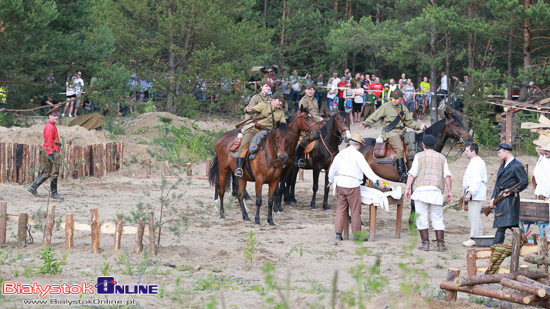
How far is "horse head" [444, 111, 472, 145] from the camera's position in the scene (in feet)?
43.6

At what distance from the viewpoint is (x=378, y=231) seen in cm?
1287

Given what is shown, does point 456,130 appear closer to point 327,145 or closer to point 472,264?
point 327,145

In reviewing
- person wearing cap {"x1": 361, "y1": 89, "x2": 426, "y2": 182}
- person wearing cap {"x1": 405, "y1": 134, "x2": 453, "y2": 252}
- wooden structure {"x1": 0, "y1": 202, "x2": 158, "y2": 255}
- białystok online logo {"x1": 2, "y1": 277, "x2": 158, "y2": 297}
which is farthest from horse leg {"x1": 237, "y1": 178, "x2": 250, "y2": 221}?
białystok online logo {"x1": 2, "y1": 277, "x2": 158, "y2": 297}

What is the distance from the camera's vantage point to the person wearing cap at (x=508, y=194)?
10203mm

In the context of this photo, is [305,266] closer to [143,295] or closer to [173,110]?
[143,295]

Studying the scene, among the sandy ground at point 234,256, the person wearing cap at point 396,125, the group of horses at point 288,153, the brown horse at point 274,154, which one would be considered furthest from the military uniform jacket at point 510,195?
Answer: the brown horse at point 274,154

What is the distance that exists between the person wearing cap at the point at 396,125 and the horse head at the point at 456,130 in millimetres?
597

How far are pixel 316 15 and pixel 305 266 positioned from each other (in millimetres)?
26195

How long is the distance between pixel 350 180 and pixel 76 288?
17.9 ft

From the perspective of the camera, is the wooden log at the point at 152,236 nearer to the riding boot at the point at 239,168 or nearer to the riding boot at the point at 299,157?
the riding boot at the point at 239,168

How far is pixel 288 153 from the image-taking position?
42.8ft

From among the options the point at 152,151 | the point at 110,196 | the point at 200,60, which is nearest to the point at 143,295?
the point at 110,196

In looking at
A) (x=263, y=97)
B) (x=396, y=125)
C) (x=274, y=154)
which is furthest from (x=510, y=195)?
(x=263, y=97)

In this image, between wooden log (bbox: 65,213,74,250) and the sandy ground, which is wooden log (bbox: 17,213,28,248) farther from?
wooden log (bbox: 65,213,74,250)
